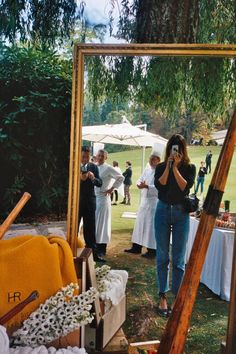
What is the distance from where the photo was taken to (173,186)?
4.68 ft

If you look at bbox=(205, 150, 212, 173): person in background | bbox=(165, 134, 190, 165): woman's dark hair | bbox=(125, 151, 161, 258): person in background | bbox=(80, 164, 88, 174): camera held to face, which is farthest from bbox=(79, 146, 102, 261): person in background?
bbox=(205, 150, 212, 173): person in background

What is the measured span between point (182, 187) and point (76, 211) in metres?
0.39

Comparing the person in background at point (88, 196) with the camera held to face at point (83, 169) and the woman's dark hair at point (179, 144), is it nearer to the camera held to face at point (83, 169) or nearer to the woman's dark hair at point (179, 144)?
the camera held to face at point (83, 169)

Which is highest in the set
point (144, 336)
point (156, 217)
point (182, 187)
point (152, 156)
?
point (152, 156)

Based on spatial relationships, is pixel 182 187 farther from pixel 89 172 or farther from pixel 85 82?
pixel 85 82

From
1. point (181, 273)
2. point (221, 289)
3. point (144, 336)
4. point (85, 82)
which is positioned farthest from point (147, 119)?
point (144, 336)

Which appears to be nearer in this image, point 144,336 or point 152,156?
point 152,156

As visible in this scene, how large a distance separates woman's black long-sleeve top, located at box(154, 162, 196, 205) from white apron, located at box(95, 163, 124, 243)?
0.14 metres

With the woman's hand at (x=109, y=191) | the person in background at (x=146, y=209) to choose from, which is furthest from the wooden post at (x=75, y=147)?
the person in background at (x=146, y=209)

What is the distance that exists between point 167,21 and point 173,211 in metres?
0.67

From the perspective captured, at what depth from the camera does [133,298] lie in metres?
1.46

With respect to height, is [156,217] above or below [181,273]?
above

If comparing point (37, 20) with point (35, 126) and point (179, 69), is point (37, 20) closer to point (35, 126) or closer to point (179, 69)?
point (35, 126)

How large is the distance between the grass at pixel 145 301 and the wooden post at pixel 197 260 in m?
0.12
